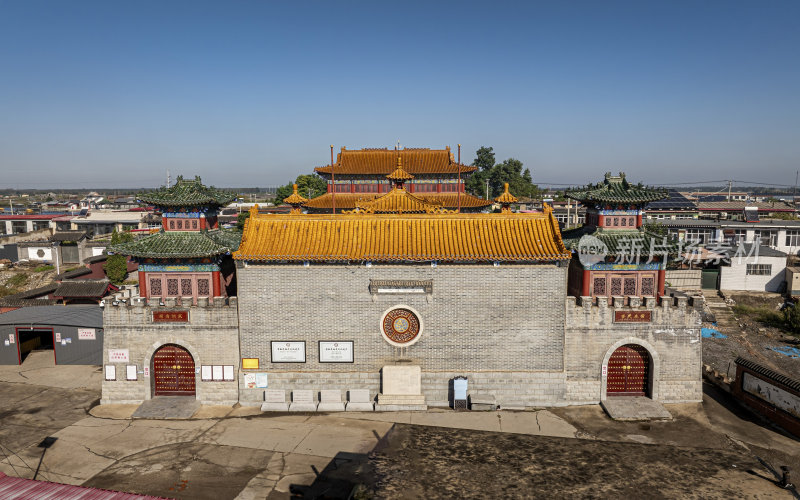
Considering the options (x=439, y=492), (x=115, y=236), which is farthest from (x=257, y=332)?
(x=115, y=236)

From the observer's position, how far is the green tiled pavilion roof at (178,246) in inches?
849

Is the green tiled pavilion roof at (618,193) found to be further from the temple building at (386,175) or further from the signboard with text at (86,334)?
the signboard with text at (86,334)

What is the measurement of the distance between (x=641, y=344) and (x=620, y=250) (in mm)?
4318

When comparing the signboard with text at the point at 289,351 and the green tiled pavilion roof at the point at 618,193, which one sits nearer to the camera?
the signboard with text at the point at 289,351

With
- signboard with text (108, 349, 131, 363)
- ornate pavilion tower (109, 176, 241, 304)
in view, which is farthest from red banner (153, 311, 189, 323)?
signboard with text (108, 349, 131, 363)

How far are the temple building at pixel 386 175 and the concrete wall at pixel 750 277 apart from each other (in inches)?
910

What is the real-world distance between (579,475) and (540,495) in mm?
2035

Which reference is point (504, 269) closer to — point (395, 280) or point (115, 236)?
point (395, 280)

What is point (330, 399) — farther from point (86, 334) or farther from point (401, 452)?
point (86, 334)

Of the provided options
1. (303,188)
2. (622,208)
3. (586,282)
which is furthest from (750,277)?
(303,188)

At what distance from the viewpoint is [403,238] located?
854 inches

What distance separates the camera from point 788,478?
1530 cm

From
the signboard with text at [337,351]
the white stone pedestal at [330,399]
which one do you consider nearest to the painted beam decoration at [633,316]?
the signboard with text at [337,351]

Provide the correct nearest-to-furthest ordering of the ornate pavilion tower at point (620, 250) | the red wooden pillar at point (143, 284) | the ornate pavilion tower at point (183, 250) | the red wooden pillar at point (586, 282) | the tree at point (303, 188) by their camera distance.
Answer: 1. the ornate pavilion tower at point (183, 250)
2. the ornate pavilion tower at point (620, 250)
3. the red wooden pillar at point (586, 282)
4. the red wooden pillar at point (143, 284)
5. the tree at point (303, 188)
